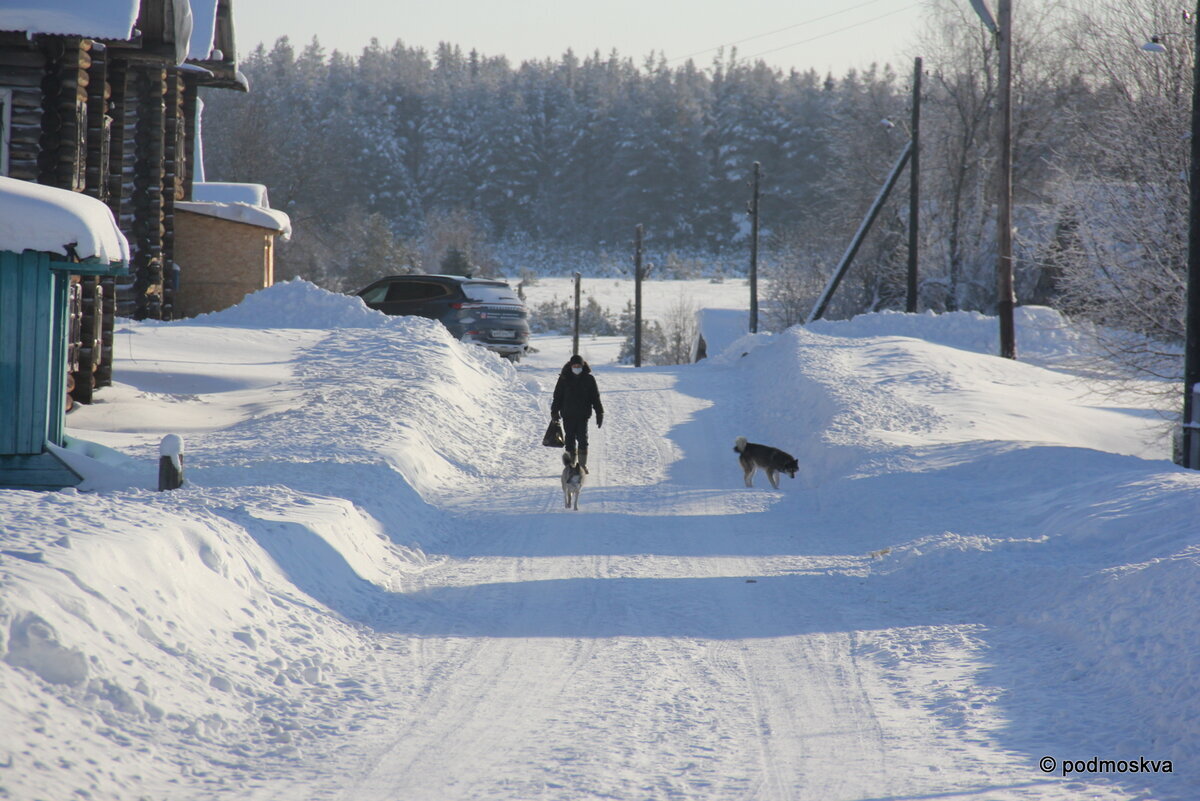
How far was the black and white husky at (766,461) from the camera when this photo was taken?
43.4 ft

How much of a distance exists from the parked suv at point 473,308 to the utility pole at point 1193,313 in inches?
533

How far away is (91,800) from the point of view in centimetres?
415

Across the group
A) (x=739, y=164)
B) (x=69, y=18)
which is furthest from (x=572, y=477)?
(x=739, y=164)

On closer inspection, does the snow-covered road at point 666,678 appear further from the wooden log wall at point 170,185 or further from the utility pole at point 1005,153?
the utility pole at point 1005,153

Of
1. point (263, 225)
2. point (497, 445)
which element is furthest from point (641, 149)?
point (497, 445)

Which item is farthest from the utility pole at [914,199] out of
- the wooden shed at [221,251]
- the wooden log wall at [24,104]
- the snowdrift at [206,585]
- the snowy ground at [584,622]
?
the wooden log wall at [24,104]

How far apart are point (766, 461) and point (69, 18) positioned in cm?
1073

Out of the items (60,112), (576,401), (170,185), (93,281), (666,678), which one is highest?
(170,185)

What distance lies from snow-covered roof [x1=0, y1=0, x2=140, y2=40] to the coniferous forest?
14.7 m

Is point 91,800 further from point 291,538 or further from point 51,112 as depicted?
point 51,112

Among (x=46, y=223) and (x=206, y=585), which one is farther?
(x=46, y=223)

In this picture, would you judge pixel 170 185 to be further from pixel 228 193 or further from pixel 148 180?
pixel 228 193

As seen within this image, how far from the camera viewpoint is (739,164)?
11088 cm

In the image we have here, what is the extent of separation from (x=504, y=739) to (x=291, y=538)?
10.9 ft
